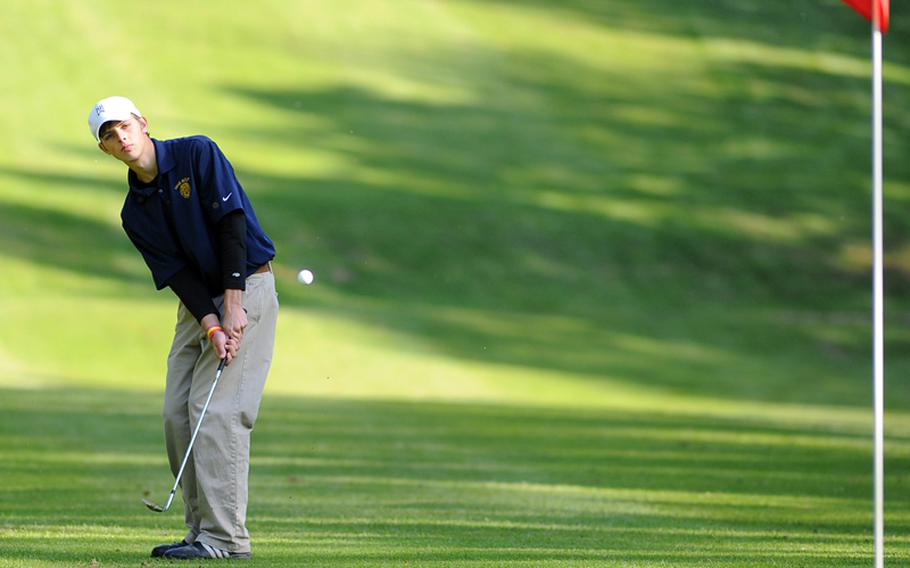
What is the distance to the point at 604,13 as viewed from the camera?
163ft

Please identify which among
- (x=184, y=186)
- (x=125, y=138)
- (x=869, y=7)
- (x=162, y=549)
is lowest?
(x=162, y=549)

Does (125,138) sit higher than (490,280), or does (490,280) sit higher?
(125,138)

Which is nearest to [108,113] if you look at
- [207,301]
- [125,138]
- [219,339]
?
[125,138]

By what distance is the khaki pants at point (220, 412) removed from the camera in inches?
292

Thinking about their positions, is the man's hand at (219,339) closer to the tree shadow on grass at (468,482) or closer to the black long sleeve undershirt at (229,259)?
the black long sleeve undershirt at (229,259)

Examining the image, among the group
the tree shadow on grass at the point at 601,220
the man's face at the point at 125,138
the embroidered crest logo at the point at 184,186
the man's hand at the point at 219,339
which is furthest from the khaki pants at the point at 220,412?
the tree shadow on grass at the point at 601,220

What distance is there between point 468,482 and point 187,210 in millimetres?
5744

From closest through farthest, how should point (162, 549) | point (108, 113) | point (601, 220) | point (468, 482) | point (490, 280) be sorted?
point (108, 113) < point (162, 549) < point (468, 482) < point (490, 280) < point (601, 220)

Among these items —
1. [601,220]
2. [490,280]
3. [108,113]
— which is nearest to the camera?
[108,113]

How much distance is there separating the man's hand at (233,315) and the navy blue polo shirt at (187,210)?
19 cm

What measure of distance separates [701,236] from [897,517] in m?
27.8

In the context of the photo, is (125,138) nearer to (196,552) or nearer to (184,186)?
(184,186)

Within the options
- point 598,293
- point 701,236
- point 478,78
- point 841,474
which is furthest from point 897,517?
point 478,78

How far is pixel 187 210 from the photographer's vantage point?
A: 7.41 meters
